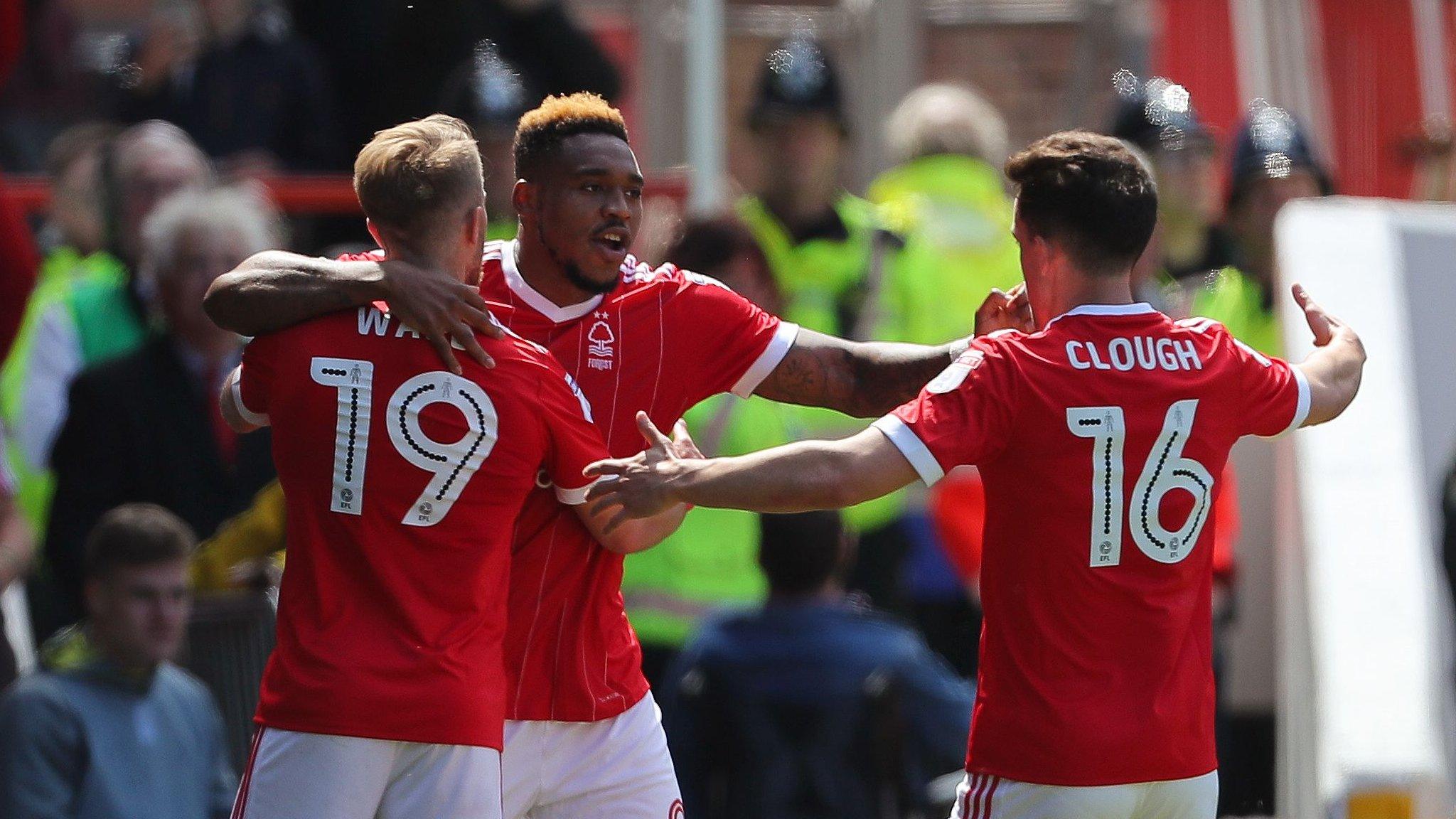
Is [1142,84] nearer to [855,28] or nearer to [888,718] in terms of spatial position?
[855,28]

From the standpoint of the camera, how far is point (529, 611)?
4.60 m

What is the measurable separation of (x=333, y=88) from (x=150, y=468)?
2.60 metres

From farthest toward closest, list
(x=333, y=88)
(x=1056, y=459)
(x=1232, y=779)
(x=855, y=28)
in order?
(x=855, y=28), (x=333, y=88), (x=1232, y=779), (x=1056, y=459)

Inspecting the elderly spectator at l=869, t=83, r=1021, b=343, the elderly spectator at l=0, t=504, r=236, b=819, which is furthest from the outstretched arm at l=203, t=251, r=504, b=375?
the elderly spectator at l=869, t=83, r=1021, b=343

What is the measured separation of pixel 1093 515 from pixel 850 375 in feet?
3.14

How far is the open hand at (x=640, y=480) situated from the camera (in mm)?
4246

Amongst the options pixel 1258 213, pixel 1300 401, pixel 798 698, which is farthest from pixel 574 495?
pixel 1258 213

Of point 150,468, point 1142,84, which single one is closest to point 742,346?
point 150,468

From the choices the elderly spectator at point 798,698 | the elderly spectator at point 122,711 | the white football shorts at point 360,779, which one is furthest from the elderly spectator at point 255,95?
the white football shorts at point 360,779

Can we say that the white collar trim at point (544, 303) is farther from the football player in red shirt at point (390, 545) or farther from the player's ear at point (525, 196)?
the football player in red shirt at point (390, 545)

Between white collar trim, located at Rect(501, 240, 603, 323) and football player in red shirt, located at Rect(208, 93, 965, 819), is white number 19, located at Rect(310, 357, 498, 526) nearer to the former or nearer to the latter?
football player in red shirt, located at Rect(208, 93, 965, 819)

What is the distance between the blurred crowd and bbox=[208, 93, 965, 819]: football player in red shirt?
163 cm

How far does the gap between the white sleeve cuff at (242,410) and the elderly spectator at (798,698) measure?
7.26 feet

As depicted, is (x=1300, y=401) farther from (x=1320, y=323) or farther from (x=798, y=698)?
(x=798, y=698)
